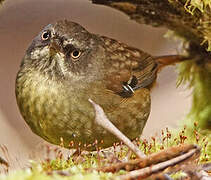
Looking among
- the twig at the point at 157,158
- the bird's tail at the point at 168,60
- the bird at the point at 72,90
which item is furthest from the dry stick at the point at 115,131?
the bird's tail at the point at 168,60

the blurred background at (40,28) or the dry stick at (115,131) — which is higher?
the dry stick at (115,131)

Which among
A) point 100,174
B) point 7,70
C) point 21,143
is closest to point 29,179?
point 100,174

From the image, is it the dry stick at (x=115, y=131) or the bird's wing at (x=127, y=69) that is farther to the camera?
the bird's wing at (x=127, y=69)

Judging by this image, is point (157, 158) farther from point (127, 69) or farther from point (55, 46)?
point (127, 69)

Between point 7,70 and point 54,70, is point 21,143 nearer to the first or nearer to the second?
point 7,70

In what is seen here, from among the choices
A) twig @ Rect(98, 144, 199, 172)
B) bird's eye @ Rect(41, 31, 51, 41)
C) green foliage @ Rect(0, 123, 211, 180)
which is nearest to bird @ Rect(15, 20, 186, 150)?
bird's eye @ Rect(41, 31, 51, 41)

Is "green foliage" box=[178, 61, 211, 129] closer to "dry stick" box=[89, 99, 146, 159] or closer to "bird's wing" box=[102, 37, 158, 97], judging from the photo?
"bird's wing" box=[102, 37, 158, 97]

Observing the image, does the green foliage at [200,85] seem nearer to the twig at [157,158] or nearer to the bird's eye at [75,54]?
the bird's eye at [75,54]
